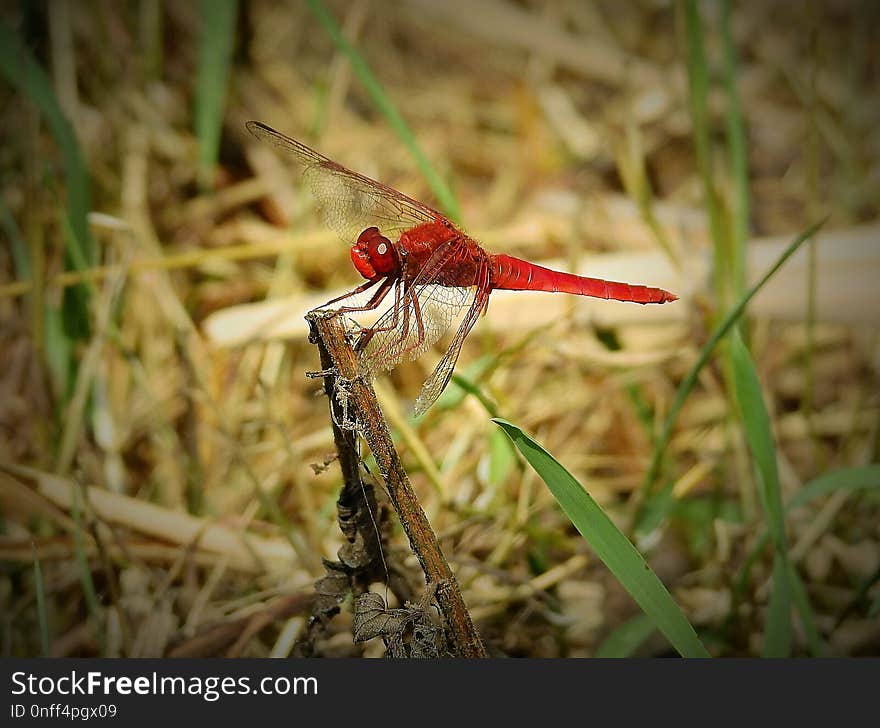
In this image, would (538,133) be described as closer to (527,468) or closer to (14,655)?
(527,468)

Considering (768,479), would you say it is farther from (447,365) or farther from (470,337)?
(470,337)

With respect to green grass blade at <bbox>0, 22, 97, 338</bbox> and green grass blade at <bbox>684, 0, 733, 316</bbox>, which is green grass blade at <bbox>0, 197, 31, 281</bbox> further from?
green grass blade at <bbox>684, 0, 733, 316</bbox>

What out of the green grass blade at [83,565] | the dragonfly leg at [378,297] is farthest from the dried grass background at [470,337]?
the dragonfly leg at [378,297]

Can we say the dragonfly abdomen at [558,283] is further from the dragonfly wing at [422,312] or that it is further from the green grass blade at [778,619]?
the green grass blade at [778,619]

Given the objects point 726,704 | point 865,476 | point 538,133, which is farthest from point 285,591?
point 538,133

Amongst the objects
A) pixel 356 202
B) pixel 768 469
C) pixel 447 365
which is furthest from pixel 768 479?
pixel 356 202

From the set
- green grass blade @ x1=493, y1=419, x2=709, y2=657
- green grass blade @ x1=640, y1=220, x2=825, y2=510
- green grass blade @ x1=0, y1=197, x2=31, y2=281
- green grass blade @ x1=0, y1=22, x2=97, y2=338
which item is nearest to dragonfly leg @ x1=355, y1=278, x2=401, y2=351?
green grass blade @ x1=493, y1=419, x2=709, y2=657
